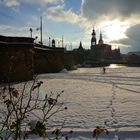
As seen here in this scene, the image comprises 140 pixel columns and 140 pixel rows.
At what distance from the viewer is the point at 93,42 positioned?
16075 cm

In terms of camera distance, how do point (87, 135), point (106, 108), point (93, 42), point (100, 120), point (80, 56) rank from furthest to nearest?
point (93, 42), point (80, 56), point (106, 108), point (100, 120), point (87, 135)

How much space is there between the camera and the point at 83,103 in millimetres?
15602

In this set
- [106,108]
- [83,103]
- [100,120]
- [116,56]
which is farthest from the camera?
[116,56]

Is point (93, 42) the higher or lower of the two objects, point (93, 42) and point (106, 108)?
the higher

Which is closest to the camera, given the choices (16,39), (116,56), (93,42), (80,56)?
(16,39)

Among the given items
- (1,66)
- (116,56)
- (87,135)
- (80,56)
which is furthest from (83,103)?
(116,56)

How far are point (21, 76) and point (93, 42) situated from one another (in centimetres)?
13224

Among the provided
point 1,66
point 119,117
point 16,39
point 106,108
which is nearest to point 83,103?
point 106,108

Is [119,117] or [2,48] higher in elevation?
[2,48]

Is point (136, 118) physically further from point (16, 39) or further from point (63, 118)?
point (16, 39)

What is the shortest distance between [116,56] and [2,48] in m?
159

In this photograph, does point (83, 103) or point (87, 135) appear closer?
point (87, 135)

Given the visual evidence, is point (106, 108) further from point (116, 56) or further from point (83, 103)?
point (116, 56)

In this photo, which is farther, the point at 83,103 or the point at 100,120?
the point at 83,103
